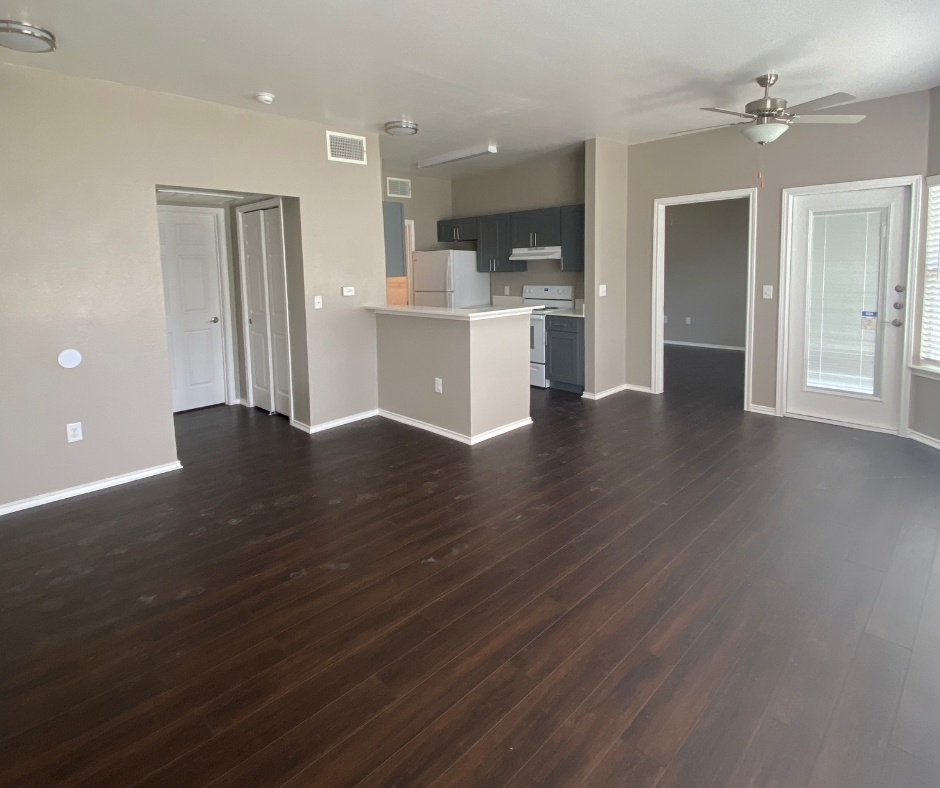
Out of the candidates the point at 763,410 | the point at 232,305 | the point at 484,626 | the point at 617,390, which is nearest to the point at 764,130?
the point at 763,410

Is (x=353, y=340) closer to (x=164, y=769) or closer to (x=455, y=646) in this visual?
(x=455, y=646)

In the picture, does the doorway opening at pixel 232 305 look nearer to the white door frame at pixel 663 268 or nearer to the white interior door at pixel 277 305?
the white interior door at pixel 277 305

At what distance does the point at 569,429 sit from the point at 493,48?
2944mm

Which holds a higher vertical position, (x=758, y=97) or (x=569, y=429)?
(x=758, y=97)

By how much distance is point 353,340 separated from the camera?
17.9 ft

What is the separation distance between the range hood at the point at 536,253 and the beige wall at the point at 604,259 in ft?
1.63

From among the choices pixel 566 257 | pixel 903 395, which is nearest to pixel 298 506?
pixel 566 257

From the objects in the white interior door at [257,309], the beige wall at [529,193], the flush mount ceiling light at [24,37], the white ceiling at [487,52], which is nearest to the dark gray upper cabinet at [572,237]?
the beige wall at [529,193]

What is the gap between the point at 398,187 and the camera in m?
7.55

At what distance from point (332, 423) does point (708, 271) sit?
6568mm

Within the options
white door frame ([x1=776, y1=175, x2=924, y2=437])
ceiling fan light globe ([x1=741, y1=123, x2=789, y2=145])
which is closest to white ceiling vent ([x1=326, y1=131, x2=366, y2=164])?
ceiling fan light globe ([x1=741, y1=123, x2=789, y2=145])

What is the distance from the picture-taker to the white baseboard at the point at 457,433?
4.83 meters

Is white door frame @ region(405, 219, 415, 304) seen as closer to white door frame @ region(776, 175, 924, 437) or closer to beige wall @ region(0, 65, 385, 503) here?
beige wall @ region(0, 65, 385, 503)

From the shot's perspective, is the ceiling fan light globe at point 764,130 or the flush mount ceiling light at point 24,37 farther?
the ceiling fan light globe at point 764,130
